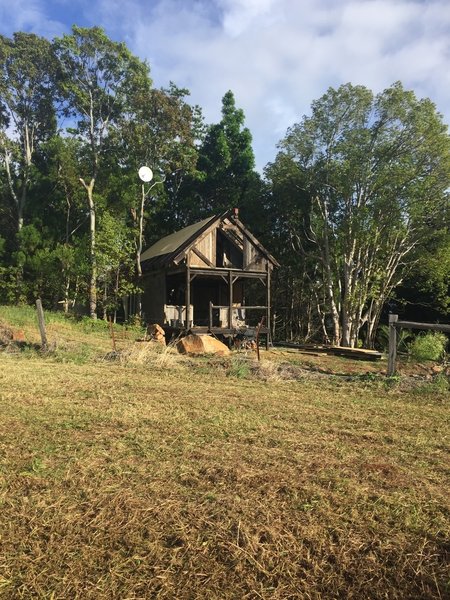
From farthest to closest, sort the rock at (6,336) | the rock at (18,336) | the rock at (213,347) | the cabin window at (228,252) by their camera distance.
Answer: the cabin window at (228,252) < the rock at (213,347) < the rock at (18,336) < the rock at (6,336)

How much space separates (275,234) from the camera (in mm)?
26203

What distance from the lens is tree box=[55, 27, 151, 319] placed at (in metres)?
22.4

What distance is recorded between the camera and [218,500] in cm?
331

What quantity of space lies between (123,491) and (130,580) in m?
0.94

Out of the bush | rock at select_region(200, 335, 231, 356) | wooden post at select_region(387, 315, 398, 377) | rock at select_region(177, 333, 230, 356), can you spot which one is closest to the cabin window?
rock at select_region(200, 335, 231, 356)

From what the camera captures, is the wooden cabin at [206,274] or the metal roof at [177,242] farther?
the metal roof at [177,242]

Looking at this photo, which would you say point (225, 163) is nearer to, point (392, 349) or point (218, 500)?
point (392, 349)

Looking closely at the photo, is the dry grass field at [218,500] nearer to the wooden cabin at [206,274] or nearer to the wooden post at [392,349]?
the wooden post at [392,349]

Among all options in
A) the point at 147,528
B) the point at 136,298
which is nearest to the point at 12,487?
the point at 147,528

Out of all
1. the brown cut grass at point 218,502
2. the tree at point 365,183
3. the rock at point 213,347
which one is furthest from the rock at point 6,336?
the tree at point 365,183

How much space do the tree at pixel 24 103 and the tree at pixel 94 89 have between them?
1398mm

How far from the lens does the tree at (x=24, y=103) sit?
80.4 ft

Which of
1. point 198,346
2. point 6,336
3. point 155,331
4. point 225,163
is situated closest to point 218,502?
point 198,346

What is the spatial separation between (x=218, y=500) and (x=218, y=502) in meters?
0.02
